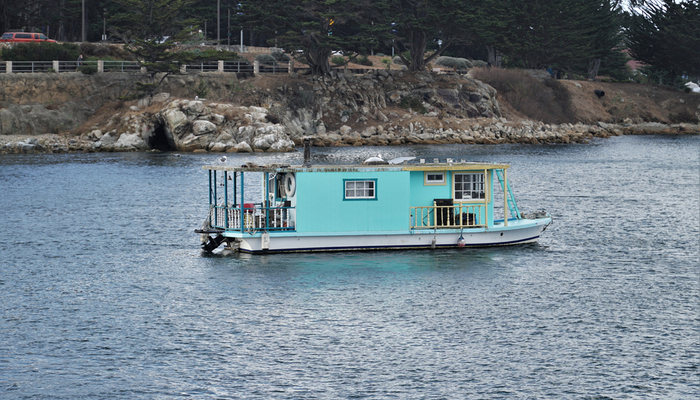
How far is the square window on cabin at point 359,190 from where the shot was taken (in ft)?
157

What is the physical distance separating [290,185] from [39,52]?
265 ft

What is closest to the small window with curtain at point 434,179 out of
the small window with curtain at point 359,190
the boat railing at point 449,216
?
the boat railing at point 449,216

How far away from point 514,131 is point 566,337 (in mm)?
101458

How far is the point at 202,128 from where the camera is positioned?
109875 millimetres

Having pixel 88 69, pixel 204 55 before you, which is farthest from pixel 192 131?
pixel 204 55

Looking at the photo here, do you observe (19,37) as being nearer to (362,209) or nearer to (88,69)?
(88,69)

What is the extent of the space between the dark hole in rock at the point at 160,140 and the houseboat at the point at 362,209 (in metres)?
64.9

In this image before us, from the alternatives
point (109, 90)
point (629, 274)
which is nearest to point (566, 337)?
point (629, 274)

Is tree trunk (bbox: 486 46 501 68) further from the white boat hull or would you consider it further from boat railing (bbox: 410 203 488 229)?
the white boat hull

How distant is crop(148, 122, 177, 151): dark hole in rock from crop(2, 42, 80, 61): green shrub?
17703 millimetres

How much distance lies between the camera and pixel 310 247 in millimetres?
48125

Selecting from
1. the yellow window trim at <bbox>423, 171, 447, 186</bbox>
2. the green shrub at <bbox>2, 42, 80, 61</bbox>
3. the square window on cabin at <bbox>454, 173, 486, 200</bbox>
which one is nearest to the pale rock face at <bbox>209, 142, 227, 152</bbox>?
the green shrub at <bbox>2, 42, 80, 61</bbox>

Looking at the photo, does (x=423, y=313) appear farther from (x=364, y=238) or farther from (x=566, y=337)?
(x=364, y=238)

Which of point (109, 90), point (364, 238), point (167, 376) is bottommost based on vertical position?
point (167, 376)
